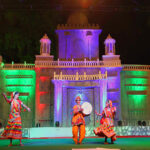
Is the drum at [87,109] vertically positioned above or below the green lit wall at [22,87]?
below

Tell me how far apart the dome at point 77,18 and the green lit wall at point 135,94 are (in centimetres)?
667

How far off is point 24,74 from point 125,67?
345 inches

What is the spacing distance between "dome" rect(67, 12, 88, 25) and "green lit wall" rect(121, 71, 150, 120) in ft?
21.9

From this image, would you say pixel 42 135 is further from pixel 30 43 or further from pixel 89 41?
pixel 30 43

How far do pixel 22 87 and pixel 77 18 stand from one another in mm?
8599

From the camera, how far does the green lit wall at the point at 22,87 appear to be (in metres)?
21.3

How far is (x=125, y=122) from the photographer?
20.2 meters

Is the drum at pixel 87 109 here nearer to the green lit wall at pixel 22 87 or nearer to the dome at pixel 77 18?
the green lit wall at pixel 22 87

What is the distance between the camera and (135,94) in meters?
21.4

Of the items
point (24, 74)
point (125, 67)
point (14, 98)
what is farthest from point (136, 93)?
point (14, 98)

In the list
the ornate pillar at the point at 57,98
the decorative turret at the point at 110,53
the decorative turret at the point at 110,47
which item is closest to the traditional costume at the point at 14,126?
the ornate pillar at the point at 57,98

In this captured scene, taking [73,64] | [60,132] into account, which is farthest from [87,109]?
[73,64]

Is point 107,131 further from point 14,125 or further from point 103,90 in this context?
point 103,90

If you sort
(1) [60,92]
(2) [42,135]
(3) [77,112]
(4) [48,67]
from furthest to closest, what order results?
(4) [48,67]
(1) [60,92]
(2) [42,135]
(3) [77,112]
